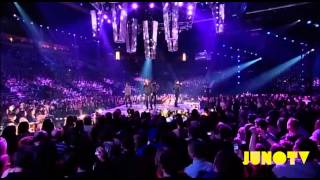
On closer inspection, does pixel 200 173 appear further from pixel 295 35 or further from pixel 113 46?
pixel 113 46

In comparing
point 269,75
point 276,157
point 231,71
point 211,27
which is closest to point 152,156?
point 276,157

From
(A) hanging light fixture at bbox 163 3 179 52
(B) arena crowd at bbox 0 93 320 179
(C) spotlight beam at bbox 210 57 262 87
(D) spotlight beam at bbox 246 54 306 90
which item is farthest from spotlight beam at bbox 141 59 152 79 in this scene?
(B) arena crowd at bbox 0 93 320 179

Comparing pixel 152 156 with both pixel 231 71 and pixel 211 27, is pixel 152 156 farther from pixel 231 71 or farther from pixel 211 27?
pixel 231 71

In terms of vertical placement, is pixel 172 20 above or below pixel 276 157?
above

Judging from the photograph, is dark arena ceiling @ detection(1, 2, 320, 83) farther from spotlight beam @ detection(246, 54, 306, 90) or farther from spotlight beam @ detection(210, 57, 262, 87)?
spotlight beam @ detection(210, 57, 262, 87)

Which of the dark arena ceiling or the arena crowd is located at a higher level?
the dark arena ceiling

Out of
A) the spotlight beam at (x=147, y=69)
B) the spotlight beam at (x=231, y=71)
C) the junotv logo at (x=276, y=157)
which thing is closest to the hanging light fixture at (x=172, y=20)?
the junotv logo at (x=276, y=157)

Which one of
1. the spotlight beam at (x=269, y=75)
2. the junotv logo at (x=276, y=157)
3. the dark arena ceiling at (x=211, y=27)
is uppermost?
the dark arena ceiling at (x=211, y=27)

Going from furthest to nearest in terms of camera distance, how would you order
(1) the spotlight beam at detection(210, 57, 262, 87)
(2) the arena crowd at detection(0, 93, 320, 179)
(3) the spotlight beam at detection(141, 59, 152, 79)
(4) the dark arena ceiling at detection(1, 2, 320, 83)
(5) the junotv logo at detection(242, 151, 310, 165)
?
(3) the spotlight beam at detection(141, 59, 152, 79)
(1) the spotlight beam at detection(210, 57, 262, 87)
(4) the dark arena ceiling at detection(1, 2, 320, 83)
(5) the junotv logo at detection(242, 151, 310, 165)
(2) the arena crowd at detection(0, 93, 320, 179)

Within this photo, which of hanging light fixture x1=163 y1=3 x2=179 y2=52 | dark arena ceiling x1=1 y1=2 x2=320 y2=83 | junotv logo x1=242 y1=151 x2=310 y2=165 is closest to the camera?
junotv logo x1=242 y1=151 x2=310 y2=165

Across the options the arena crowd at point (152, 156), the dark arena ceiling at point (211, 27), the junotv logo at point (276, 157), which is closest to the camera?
the arena crowd at point (152, 156)

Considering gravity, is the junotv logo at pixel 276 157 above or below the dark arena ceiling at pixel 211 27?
below

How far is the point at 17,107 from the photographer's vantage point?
524 inches

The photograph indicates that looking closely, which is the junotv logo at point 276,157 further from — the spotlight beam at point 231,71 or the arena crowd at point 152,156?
the spotlight beam at point 231,71
